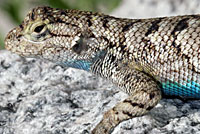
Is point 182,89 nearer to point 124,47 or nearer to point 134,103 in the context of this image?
point 134,103

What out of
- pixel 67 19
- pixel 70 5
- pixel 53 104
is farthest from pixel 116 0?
pixel 53 104

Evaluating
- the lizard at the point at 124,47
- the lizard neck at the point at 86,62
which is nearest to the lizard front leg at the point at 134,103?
the lizard at the point at 124,47

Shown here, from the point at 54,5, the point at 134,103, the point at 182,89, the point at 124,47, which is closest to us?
the point at 134,103

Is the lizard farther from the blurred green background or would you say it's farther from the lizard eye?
the blurred green background

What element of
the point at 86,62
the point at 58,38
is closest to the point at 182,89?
the point at 86,62

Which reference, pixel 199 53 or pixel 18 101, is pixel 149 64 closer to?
pixel 199 53

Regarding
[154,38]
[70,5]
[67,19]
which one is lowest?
[154,38]

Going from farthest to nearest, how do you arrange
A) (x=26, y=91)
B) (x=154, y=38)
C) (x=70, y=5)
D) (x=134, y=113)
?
(x=70, y=5), (x=26, y=91), (x=154, y=38), (x=134, y=113)
